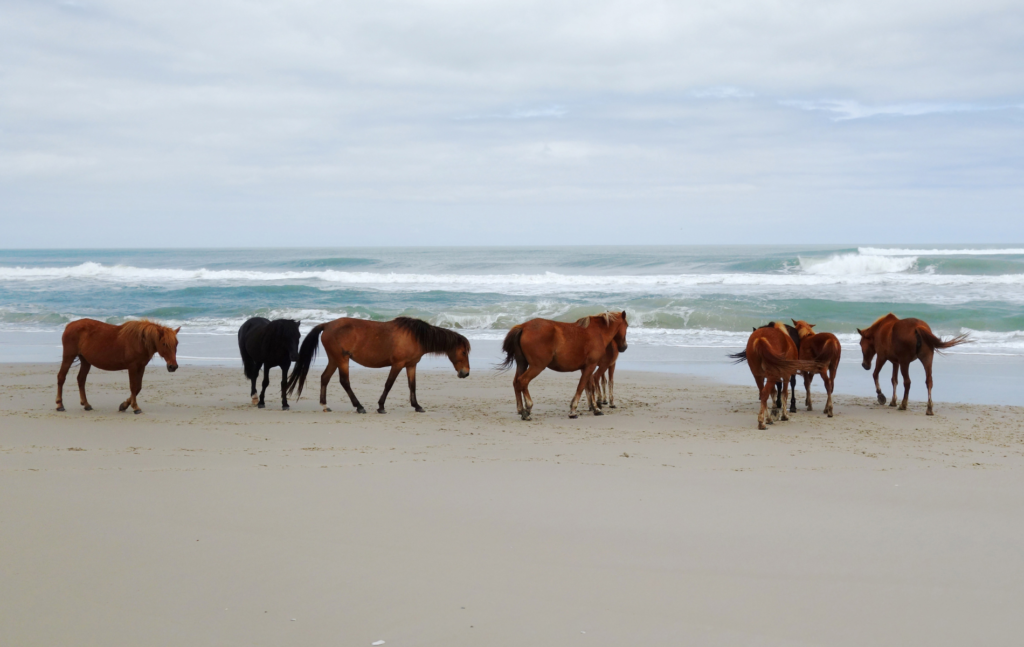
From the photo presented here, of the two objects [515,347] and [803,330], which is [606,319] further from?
[803,330]

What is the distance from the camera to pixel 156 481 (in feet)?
15.4

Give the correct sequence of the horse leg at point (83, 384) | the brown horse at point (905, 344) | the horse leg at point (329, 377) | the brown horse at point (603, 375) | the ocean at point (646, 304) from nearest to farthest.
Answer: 1. the horse leg at point (83, 384)
2. the horse leg at point (329, 377)
3. the brown horse at point (905, 344)
4. the brown horse at point (603, 375)
5. the ocean at point (646, 304)

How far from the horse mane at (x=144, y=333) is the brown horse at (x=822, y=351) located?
7.34 meters

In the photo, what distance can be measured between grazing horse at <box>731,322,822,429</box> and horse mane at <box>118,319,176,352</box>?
21.2 ft

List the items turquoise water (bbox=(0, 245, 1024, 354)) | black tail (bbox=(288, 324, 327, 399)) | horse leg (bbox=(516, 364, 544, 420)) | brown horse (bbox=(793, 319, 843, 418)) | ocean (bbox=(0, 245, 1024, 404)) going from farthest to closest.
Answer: turquoise water (bbox=(0, 245, 1024, 354)), ocean (bbox=(0, 245, 1024, 404)), black tail (bbox=(288, 324, 327, 399)), brown horse (bbox=(793, 319, 843, 418)), horse leg (bbox=(516, 364, 544, 420))

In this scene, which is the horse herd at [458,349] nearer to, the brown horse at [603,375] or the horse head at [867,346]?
the brown horse at [603,375]

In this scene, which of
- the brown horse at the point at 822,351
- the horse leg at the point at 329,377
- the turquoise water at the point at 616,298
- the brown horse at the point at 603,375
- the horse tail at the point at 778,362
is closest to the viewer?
the horse tail at the point at 778,362

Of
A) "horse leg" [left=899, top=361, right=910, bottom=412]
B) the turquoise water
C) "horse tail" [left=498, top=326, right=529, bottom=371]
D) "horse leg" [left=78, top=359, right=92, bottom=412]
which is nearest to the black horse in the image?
"horse leg" [left=78, top=359, right=92, bottom=412]

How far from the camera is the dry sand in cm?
287

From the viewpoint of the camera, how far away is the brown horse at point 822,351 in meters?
8.35

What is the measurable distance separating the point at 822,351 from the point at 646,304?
1571 cm

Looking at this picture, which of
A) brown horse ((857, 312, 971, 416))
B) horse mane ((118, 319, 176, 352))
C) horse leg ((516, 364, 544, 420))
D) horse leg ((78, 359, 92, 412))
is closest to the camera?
horse mane ((118, 319, 176, 352))

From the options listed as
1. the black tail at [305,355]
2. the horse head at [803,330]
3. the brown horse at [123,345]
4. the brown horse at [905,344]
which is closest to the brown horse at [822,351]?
the horse head at [803,330]

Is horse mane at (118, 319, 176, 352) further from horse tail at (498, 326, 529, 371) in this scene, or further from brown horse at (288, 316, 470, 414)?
horse tail at (498, 326, 529, 371)
